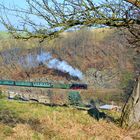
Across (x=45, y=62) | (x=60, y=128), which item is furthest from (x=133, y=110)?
(x=45, y=62)

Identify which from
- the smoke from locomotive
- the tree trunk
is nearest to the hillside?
the smoke from locomotive

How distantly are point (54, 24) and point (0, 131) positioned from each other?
309cm

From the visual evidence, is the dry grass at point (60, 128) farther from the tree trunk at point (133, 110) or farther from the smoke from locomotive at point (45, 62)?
the smoke from locomotive at point (45, 62)

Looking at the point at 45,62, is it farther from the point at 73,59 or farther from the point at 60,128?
the point at 60,128

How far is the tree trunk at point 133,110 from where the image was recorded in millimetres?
11391

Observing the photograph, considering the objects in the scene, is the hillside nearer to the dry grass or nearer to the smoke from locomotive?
the smoke from locomotive

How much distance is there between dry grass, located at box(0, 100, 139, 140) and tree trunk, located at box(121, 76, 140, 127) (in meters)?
0.48

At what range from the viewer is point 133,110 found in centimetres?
1145

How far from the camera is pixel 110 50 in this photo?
82688 millimetres

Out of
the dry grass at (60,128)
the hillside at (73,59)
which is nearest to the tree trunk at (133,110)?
the dry grass at (60,128)

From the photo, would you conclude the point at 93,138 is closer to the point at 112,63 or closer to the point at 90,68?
the point at 112,63

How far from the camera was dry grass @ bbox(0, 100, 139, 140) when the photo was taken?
9.10 metres

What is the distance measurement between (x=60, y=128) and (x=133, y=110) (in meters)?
2.49

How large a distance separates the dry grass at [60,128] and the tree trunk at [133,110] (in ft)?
1.59
